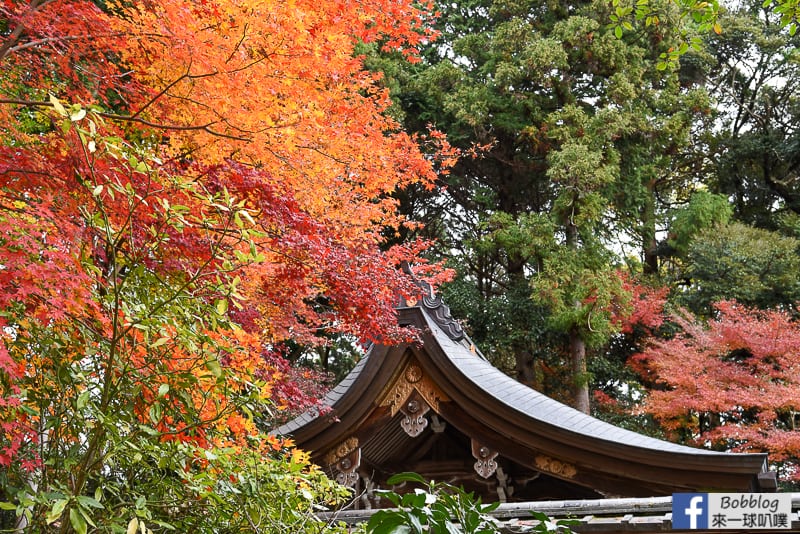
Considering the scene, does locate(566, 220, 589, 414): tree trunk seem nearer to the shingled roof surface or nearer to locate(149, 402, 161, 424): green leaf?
the shingled roof surface

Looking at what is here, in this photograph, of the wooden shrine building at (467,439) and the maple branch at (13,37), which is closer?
the maple branch at (13,37)

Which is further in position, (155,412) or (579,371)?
(579,371)

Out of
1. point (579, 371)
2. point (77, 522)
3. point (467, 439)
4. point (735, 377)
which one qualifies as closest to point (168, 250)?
point (77, 522)

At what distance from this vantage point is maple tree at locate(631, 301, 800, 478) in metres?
10.4

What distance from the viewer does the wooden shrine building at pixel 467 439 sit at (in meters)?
5.02

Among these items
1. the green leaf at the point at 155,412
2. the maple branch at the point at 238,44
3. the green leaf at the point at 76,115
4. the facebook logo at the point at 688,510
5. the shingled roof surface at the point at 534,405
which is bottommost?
the facebook logo at the point at 688,510

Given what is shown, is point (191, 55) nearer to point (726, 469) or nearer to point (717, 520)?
point (717, 520)

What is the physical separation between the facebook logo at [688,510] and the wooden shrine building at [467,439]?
82 centimetres

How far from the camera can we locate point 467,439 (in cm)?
591

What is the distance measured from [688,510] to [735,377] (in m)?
8.03

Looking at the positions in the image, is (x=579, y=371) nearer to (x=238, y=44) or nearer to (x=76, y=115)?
(x=238, y=44)

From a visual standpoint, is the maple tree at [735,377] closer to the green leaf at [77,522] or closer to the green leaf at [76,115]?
the green leaf at [77,522]

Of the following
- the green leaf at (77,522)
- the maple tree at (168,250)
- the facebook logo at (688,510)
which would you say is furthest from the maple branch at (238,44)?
the facebook logo at (688,510)

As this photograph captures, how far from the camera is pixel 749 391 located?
1067 cm
